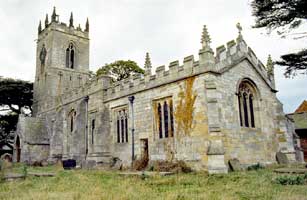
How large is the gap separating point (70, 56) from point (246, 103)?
72.7 ft

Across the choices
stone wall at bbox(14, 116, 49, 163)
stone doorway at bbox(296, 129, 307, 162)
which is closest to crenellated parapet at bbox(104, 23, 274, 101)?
stone doorway at bbox(296, 129, 307, 162)

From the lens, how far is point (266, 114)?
58.9 feet

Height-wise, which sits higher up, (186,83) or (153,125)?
(186,83)

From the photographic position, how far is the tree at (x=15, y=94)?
3425 cm

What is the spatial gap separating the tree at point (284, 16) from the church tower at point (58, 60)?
2300 cm

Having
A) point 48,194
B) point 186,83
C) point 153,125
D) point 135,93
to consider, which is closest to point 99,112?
point 135,93

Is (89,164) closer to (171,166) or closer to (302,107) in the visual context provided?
(171,166)

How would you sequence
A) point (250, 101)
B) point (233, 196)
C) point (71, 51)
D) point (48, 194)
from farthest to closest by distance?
point (71, 51), point (250, 101), point (48, 194), point (233, 196)

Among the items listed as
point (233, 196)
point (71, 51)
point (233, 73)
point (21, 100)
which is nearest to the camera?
point (233, 196)

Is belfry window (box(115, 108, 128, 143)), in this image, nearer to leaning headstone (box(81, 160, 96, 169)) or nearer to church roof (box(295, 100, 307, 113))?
leaning headstone (box(81, 160, 96, 169))

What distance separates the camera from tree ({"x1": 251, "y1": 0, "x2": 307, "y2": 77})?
10.3 metres

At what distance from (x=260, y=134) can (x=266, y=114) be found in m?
1.58

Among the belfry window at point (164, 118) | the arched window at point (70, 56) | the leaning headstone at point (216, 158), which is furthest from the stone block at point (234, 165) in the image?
the arched window at point (70, 56)

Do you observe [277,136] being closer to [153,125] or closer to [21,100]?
[153,125]
